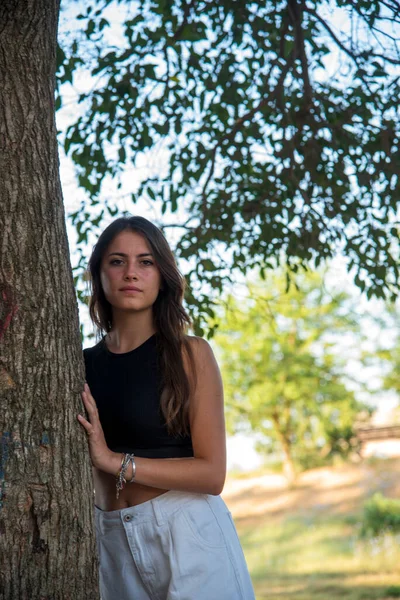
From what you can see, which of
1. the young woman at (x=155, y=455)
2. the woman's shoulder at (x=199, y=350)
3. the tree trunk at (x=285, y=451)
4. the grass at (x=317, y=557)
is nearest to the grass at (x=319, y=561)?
the grass at (x=317, y=557)

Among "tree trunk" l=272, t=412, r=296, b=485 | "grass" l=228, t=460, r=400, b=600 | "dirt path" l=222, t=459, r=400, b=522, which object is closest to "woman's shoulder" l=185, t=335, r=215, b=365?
"grass" l=228, t=460, r=400, b=600

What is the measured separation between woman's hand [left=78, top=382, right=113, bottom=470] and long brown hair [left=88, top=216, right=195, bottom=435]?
25cm

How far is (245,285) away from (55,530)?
289 cm

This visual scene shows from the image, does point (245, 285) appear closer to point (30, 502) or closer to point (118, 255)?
point (118, 255)

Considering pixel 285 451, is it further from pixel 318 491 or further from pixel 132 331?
pixel 132 331

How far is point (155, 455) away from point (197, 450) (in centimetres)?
15

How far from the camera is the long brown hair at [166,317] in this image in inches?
109

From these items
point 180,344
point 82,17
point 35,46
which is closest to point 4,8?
point 35,46

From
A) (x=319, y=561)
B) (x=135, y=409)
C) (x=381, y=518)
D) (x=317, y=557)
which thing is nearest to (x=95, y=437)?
(x=135, y=409)

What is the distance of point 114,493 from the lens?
9.23 ft

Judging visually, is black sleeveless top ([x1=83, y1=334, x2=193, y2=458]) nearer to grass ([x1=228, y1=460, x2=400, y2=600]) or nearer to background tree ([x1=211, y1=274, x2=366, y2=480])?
grass ([x1=228, y1=460, x2=400, y2=600])

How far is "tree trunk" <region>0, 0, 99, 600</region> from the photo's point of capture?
7.72 ft

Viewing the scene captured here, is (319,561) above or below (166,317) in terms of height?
below

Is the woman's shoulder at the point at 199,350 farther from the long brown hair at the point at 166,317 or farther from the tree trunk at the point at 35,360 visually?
the tree trunk at the point at 35,360
